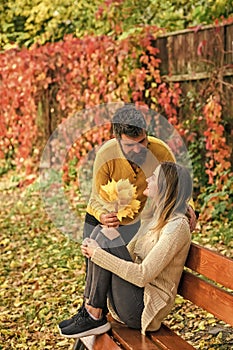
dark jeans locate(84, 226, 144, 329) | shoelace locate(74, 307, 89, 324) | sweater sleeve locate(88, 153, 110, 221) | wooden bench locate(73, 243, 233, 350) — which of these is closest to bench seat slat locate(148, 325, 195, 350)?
wooden bench locate(73, 243, 233, 350)

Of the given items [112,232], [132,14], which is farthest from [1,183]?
[112,232]

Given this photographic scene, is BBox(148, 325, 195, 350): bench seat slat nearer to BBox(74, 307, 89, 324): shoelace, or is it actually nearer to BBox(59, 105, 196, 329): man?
BBox(74, 307, 89, 324): shoelace

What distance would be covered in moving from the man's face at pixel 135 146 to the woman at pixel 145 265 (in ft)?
1.16

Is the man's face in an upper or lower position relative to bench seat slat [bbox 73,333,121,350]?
upper

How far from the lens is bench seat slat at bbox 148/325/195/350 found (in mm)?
2873

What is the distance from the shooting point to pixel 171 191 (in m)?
2.97

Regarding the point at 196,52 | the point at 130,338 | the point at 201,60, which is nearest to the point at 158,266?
the point at 130,338

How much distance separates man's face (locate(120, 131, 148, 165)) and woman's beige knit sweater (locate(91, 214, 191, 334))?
0.51m

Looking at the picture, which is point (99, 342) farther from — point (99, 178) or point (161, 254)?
point (99, 178)

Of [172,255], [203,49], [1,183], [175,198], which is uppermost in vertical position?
[203,49]

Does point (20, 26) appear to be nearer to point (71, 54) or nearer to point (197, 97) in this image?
point (71, 54)

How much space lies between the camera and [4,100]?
401 inches

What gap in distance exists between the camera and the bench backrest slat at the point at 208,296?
9.02 feet

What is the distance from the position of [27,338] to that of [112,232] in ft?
5.01
